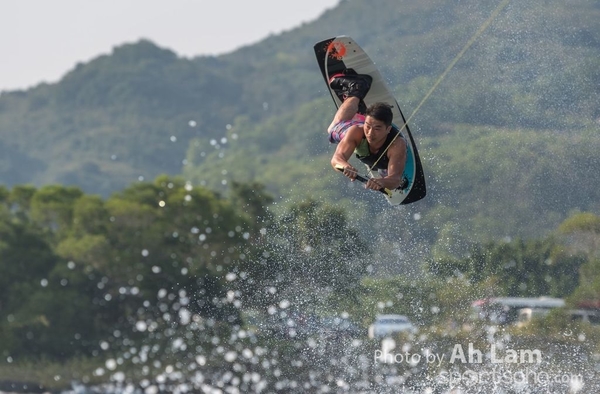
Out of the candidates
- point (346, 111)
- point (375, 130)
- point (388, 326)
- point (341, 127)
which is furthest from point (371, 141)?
point (388, 326)

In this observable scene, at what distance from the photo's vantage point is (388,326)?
45.4ft

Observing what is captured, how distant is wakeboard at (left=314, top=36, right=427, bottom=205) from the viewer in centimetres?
976

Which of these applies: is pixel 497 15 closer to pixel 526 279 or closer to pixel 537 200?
pixel 537 200

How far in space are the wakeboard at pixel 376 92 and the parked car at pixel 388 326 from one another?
12.3 feet

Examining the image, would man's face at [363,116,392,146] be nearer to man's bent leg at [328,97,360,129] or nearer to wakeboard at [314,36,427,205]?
man's bent leg at [328,97,360,129]

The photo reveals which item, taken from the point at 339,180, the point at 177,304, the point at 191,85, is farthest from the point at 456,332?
the point at 191,85

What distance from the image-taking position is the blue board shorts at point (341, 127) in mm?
9203

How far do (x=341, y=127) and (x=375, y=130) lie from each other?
569 mm

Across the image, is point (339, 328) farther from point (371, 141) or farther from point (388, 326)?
point (371, 141)

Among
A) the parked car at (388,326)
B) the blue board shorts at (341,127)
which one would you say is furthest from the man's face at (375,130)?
the parked car at (388,326)

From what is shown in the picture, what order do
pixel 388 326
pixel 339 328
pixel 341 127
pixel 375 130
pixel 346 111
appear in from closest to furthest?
pixel 375 130 → pixel 341 127 → pixel 346 111 → pixel 339 328 → pixel 388 326

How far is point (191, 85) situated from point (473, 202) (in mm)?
92285

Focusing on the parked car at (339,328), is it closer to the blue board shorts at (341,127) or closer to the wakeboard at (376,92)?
the wakeboard at (376,92)

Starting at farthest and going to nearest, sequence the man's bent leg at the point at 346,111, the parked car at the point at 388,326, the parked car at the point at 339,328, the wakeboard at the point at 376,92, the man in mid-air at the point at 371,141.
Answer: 1. the parked car at the point at 388,326
2. the parked car at the point at 339,328
3. the wakeboard at the point at 376,92
4. the man's bent leg at the point at 346,111
5. the man in mid-air at the point at 371,141
